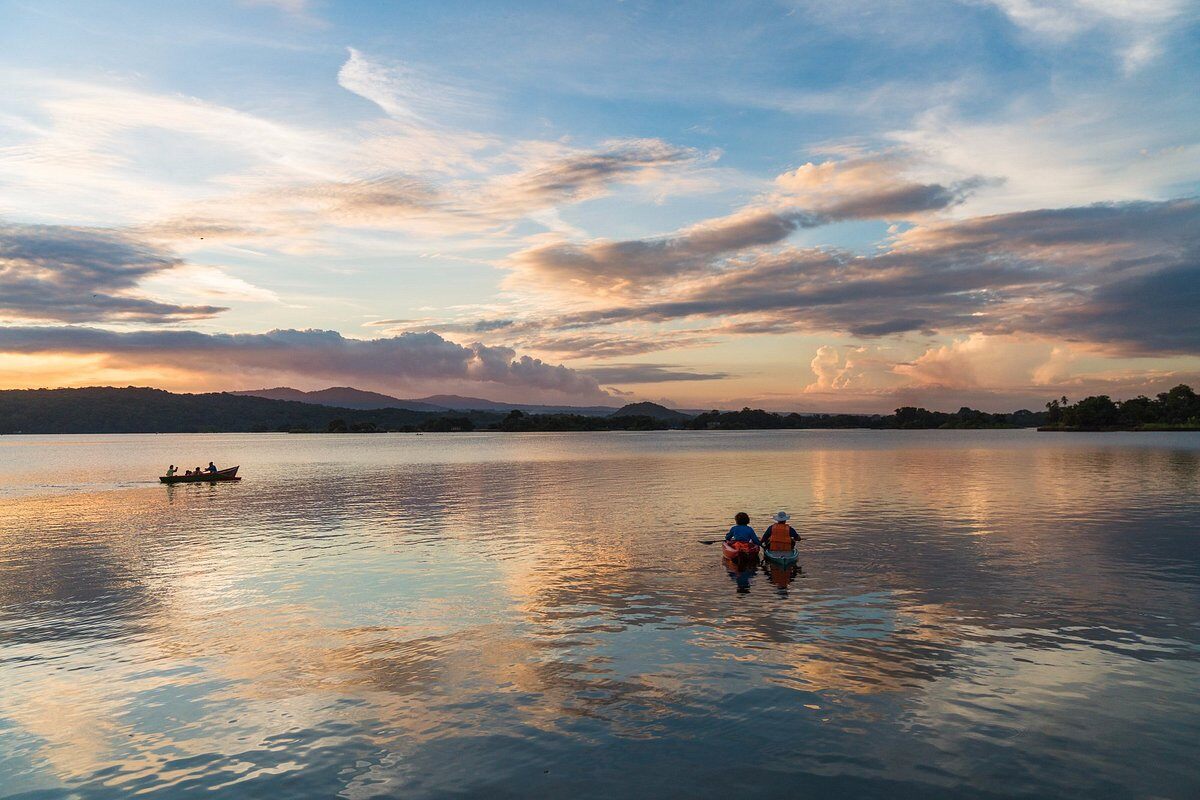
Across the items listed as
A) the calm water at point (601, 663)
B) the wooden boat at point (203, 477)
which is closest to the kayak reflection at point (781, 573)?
the calm water at point (601, 663)

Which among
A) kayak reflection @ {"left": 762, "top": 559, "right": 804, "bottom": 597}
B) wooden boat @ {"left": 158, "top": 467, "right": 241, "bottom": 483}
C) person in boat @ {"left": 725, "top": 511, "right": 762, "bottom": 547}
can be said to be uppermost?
person in boat @ {"left": 725, "top": 511, "right": 762, "bottom": 547}

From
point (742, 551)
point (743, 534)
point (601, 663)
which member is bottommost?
point (601, 663)

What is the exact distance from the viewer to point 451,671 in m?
21.8

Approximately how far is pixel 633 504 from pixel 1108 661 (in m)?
48.2

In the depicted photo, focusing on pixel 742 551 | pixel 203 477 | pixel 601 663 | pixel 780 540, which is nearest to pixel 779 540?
pixel 780 540

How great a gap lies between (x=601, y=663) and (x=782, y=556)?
17.5m

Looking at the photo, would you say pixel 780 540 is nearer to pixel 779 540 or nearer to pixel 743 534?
pixel 779 540

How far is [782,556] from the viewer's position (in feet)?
122

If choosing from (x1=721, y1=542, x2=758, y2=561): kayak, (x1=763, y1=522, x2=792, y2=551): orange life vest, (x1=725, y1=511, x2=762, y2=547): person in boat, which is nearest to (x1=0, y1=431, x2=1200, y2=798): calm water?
(x1=721, y1=542, x2=758, y2=561): kayak

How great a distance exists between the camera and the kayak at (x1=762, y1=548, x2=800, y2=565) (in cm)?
3688

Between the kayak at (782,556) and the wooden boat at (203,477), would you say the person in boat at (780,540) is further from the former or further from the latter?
the wooden boat at (203,477)

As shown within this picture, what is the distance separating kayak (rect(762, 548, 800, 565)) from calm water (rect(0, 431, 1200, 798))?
86 cm

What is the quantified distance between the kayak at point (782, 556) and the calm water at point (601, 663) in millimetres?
857

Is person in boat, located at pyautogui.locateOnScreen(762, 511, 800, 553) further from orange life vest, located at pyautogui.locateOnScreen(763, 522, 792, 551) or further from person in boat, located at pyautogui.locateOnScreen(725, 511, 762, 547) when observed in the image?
person in boat, located at pyautogui.locateOnScreen(725, 511, 762, 547)
